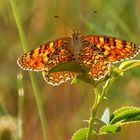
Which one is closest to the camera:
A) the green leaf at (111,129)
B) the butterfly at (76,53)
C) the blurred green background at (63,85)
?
the green leaf at (111,129)

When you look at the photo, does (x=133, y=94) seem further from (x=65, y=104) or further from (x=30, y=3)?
(x=30, y=3)

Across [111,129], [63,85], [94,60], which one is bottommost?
[63,85]

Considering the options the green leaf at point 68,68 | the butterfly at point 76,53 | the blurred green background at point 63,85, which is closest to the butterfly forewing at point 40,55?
the butterfly at point 76,53

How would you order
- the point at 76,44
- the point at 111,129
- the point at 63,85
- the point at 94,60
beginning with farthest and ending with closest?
1. the point at 63,85
2. the point at 76,44
3. the point at 94,60
4. the point at 111,129

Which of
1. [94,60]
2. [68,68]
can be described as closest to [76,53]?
[94,60]

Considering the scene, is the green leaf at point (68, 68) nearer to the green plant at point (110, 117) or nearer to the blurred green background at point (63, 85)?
the green plant at point (110, 117)

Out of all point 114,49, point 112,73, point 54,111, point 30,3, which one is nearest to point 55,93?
point 54,111

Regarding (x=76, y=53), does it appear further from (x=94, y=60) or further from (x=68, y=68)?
(x=68, y=68)
